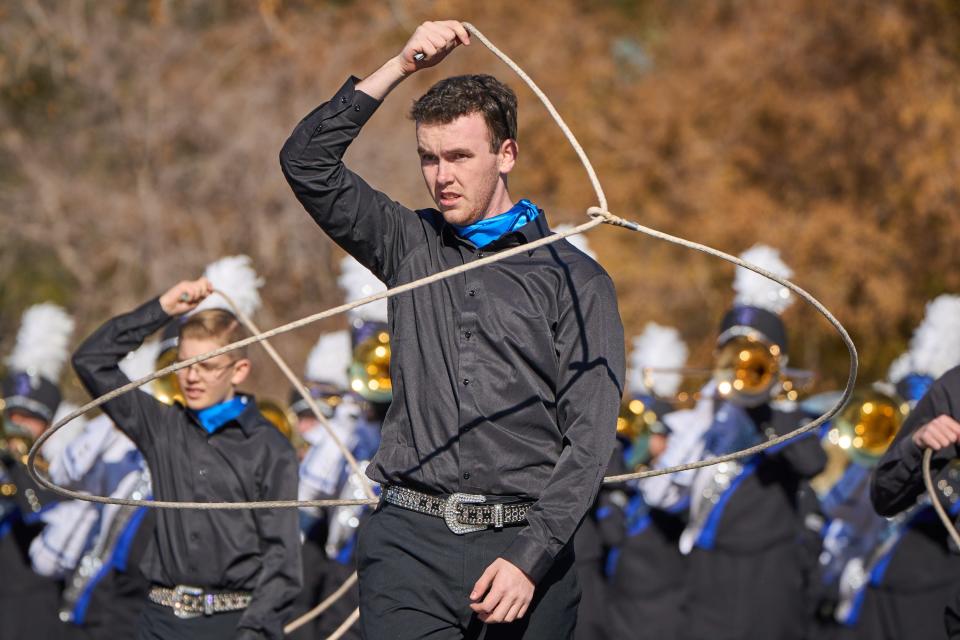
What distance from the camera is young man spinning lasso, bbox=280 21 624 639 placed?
412 centimetres

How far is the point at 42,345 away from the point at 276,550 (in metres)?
4.92

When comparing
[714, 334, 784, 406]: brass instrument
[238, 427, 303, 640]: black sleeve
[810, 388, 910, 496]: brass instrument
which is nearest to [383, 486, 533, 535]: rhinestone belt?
[238, 427, 303, 640]: black sleeve

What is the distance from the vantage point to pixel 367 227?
14.3ft

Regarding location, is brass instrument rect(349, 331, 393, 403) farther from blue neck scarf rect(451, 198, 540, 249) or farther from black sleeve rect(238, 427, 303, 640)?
blue neck scarf rect(451, 198, 540, 249)

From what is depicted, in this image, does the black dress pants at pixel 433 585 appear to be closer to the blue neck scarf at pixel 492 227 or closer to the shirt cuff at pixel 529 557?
the shirt cuff at pixel 529 557

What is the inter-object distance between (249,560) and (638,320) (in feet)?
50.4

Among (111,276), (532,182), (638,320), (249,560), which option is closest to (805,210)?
(638,320)

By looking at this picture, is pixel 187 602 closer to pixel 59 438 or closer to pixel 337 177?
pixel 337 177

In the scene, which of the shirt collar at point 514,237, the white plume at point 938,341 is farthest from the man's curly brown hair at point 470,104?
the white plume at point 938,341

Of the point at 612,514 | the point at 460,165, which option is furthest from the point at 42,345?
the point at 460,165

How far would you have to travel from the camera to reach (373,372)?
8.79 metres

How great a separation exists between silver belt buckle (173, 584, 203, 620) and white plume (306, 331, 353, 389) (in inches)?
184

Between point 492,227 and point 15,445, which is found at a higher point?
point 15,445

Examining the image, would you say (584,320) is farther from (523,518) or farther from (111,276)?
(111,276)
